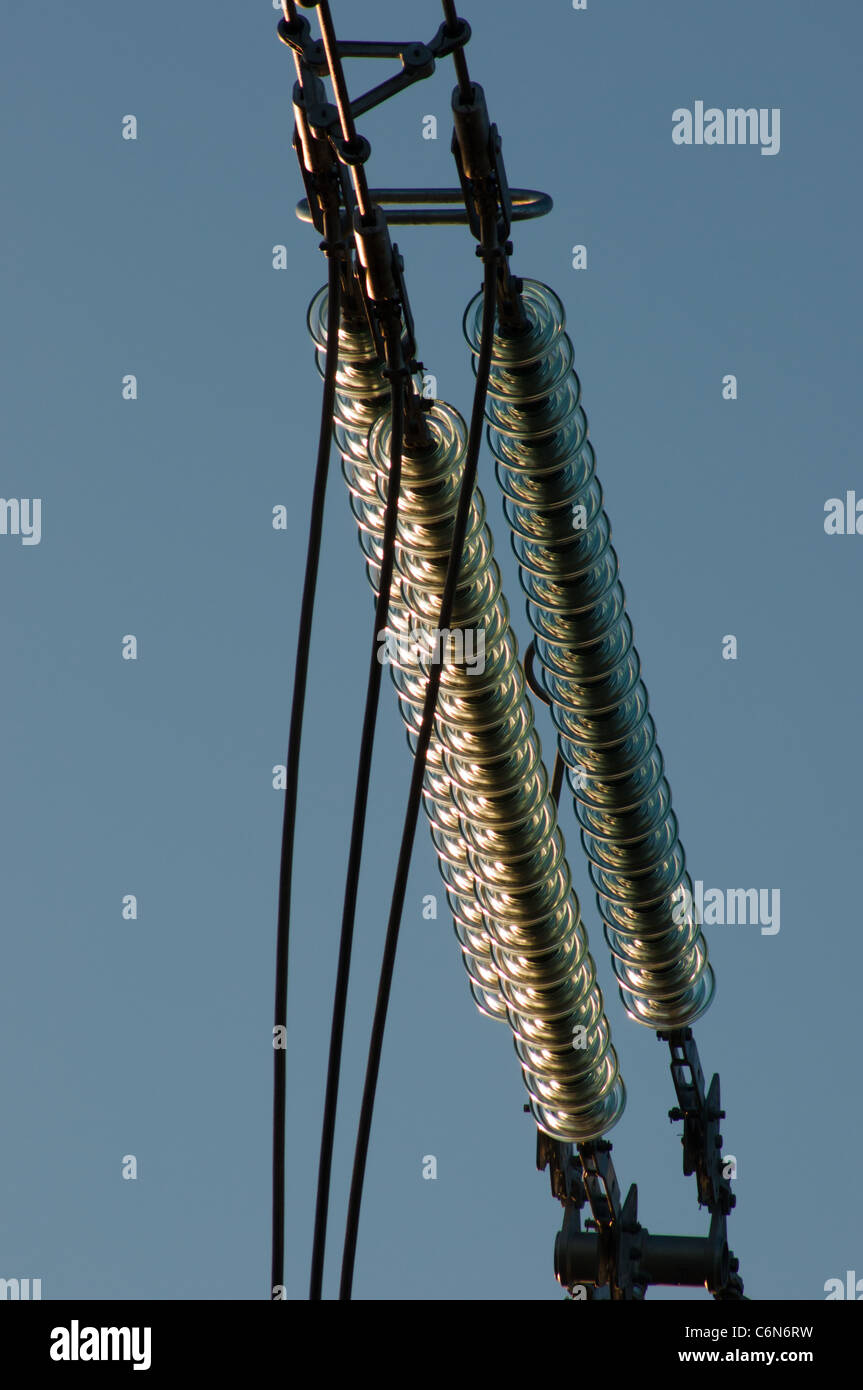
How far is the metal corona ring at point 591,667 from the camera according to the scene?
1132 cm

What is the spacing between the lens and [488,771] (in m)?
12.1

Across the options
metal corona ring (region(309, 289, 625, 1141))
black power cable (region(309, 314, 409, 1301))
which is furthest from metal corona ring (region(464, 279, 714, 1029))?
black power cable (region(309, 314, 409, 1301))

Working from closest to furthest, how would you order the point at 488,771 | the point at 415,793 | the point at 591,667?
the point at 415,793 < the point at 488,771 < the point at 591,667

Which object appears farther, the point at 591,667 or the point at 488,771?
the point at 591,667

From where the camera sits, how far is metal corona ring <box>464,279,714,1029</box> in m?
11.3

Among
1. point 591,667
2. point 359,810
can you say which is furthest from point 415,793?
point 591,667

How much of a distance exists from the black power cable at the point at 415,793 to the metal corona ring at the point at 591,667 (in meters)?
1.08

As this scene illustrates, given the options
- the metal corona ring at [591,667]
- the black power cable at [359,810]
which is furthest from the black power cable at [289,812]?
the metal corona ring at [591,667]

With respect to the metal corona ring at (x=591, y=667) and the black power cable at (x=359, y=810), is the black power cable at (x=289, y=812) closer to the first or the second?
the black power cable at (x=359, y=810)

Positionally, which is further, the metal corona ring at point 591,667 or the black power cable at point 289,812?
the metal corona ring at point 591,667

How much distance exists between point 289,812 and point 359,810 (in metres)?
0.40

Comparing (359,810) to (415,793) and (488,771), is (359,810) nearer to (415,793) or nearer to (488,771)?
(415,793)
